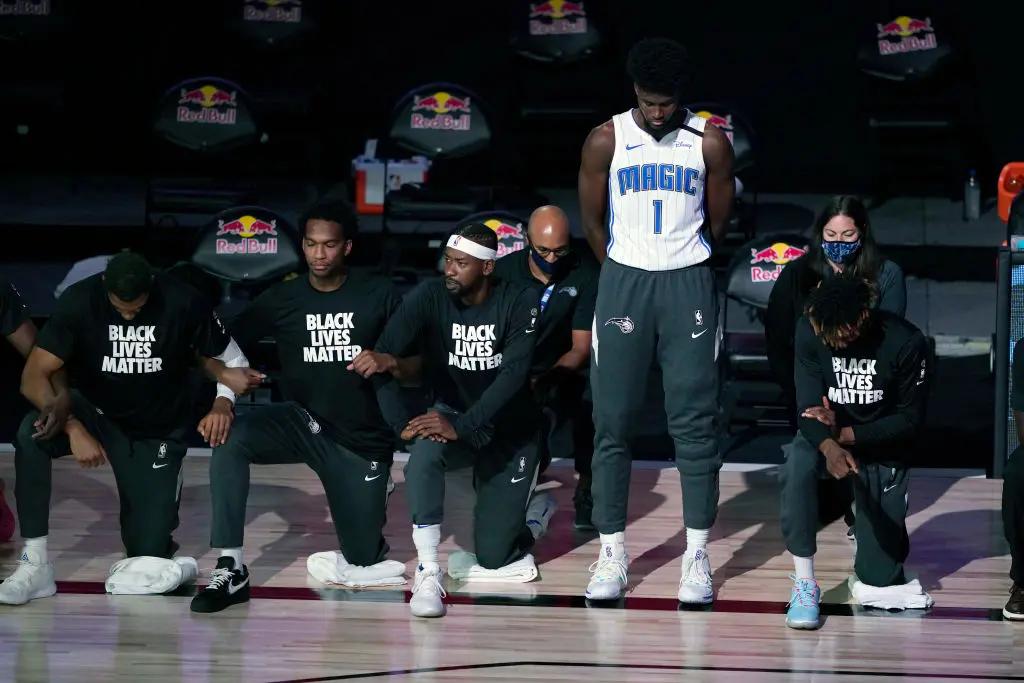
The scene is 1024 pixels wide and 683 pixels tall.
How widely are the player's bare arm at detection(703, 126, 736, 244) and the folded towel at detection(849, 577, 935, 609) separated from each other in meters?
1.23

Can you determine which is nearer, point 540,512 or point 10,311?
point 10,311

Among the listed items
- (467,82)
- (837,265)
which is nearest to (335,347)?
(837,265)

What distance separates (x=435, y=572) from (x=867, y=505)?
141 cm

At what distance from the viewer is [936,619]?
17.9 feet

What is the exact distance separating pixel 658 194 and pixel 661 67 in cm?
41

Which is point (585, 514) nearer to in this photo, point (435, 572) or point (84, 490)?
point (435, 572)

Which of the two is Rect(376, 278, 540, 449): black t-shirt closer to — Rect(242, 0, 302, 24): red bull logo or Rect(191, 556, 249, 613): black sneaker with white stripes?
Rect(191, 556, 249, 613): black sneaker with white stripes

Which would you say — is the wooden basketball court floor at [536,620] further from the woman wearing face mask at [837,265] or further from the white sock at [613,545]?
the woman wearing face mask at [837,265]

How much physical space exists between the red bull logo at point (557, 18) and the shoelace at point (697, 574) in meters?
5.04

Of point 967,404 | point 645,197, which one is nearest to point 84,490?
point 645,197

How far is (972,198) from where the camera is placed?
33.3 feet

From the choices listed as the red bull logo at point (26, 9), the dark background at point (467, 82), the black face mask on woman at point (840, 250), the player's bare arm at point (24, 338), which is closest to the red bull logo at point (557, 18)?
the dark background at point (467, 82)

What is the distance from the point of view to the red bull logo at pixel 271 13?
10039 mm

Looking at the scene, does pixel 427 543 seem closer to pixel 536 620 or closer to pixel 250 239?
pixel 536 620
